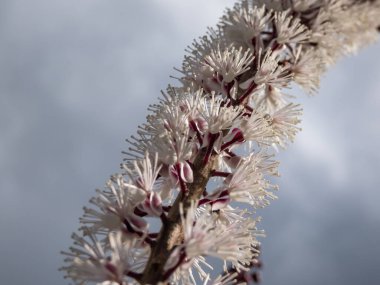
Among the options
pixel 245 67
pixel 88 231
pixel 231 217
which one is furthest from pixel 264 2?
pixel 88 231

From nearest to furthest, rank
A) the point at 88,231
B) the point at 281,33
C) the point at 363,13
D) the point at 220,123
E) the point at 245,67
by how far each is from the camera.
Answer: the point at 88,231 < the point at 220,123 < the point at 245,67 < the point at 281,33 < the point at 363,13

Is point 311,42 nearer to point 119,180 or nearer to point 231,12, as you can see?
point 231,12

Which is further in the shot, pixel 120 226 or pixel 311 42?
pixel 311 42

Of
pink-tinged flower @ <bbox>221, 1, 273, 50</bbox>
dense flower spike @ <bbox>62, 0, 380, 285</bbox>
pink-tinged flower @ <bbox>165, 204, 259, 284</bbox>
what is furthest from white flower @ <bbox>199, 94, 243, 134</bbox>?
pink-tinged flower @ <bbox>221, 1, 273, 50</bbox>

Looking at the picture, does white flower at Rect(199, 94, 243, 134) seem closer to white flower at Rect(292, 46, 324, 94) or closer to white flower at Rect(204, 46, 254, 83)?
white flower at Rect(204, 46, 254, 83)

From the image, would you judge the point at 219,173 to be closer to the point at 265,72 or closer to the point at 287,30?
the point at 265,72

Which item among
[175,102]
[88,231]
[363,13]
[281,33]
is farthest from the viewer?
[363,13]

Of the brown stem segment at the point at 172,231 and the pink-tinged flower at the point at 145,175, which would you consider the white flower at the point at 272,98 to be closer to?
the brown stem segment at the point at 172,231
